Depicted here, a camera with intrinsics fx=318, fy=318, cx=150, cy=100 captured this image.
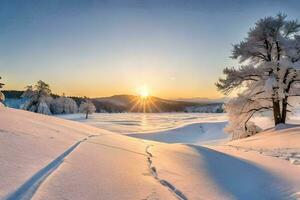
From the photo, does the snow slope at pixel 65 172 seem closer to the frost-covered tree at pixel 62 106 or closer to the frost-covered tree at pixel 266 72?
the frost-covered tree at pixel 266 72

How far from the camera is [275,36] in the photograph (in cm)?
1967

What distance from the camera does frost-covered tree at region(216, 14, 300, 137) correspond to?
19203mm

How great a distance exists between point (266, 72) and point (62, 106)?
8439 centimetres

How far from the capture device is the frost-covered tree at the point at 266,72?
1920 centimetres

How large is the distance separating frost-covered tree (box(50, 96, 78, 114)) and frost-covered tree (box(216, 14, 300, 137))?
78.7m

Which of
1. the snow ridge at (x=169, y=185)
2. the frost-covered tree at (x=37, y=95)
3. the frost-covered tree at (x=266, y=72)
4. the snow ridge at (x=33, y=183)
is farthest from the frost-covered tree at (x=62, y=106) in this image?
the snow ridge at (x=33, y=183)

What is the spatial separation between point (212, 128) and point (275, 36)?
31.4 meters

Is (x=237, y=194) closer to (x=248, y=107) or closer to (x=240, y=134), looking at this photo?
(x=248, y=107)

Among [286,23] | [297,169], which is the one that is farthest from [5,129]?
[286,23]

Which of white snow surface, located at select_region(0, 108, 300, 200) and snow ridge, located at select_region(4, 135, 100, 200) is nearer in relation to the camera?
snow ridge, located at select_region(4, 135, 100, 200)

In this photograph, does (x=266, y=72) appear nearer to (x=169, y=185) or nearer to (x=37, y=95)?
(x=169, y=185)

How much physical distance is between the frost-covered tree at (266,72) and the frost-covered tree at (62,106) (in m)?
78.7

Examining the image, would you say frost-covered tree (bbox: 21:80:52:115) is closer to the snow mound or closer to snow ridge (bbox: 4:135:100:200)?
the snow mound

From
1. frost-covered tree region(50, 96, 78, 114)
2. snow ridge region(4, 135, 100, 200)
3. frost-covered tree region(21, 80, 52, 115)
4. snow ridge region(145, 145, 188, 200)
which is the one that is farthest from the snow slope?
frost-covered tree region(50, 96, 78, 114)
